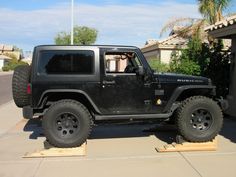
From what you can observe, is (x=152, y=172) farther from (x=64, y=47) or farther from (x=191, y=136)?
(x=64, y=47)

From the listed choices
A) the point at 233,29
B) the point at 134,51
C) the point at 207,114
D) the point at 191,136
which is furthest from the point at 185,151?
the point at 233,29

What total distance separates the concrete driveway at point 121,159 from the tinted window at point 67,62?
158cm

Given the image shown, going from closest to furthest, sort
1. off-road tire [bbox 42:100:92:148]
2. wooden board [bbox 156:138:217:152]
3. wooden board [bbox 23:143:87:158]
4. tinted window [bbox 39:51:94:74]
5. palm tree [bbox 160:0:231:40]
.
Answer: wooden board [bbox 23:143:87:158], wooden board [bbox 156:138:217:152], off-road tire [bbox 42:100:92:148], tinted window [bbox 39:51:94:74], palm tree [bbox 160:0:231:40]

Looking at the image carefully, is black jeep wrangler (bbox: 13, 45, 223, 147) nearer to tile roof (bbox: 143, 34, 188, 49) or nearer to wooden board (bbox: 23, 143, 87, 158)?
wooden board (bbox: 23, 143, 87, 158)

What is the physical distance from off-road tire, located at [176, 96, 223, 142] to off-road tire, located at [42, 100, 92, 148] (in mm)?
1884

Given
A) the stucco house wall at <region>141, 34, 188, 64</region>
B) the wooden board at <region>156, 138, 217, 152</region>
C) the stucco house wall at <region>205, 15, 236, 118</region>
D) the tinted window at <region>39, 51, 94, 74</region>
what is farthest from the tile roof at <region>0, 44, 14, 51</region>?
the wooden board at <region>156, 138, 217, 152</region>

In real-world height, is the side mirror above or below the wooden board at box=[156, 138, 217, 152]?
above

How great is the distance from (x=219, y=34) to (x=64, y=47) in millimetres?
5453

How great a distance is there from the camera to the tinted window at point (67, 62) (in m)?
8.80

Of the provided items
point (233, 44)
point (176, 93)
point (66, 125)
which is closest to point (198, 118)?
point (176, 93)

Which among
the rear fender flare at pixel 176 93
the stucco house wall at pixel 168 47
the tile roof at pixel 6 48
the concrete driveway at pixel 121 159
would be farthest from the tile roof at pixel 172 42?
the tile roof at pixel 6 48

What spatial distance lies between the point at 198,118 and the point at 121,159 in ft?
6.80

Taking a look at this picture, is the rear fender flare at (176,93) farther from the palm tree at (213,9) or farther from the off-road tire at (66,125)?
the palm tree at (213,9)

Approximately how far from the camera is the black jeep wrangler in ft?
28.4
